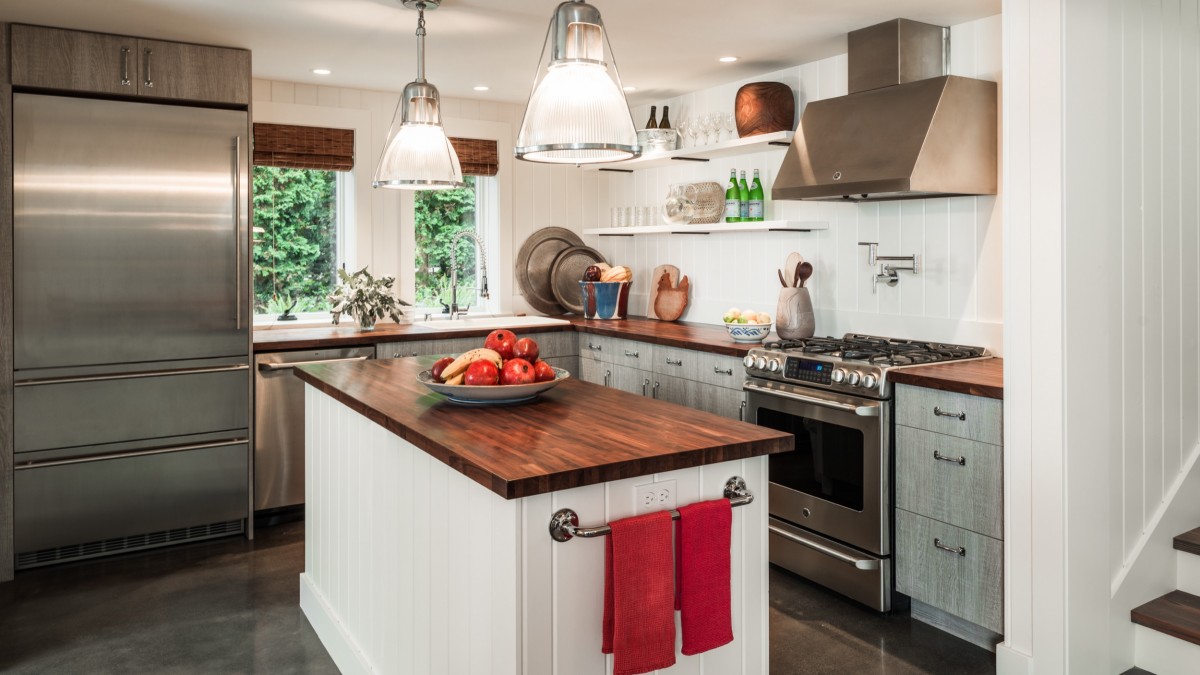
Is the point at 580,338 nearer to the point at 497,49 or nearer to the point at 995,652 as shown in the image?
the point at 497,49

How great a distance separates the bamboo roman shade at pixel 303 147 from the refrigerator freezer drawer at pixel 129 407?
1.37 meters

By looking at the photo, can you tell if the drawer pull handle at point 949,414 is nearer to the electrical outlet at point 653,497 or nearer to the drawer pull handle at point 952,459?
the drawer pull handle at point 952,459

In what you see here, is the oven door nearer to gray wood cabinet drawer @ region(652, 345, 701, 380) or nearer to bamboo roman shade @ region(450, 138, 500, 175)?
gray wood cabinet drawer @ region(652, 345, 701, 380)

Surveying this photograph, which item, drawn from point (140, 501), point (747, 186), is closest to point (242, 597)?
point (140, 501)

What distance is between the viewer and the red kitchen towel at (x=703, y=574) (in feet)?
6.45

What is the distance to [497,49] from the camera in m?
4.23

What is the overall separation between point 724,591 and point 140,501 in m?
3.14

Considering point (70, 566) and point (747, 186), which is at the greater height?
point (747, 186)

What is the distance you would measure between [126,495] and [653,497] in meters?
3.08

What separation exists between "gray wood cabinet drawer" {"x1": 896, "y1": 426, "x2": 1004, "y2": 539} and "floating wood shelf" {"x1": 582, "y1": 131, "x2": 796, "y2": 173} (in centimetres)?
178

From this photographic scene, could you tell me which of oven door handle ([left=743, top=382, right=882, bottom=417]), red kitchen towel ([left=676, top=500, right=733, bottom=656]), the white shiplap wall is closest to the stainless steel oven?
oven door handle ([left=743, top=382, right=882, bottom=417])

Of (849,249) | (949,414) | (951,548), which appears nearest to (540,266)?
(849,249)

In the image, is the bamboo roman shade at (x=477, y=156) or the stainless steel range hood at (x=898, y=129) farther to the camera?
the bamboo roman shade at (x=477, y=156)

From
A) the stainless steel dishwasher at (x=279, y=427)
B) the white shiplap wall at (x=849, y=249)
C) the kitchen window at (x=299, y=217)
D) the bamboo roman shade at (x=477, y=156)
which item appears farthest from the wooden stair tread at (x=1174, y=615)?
the kitchen window at (x=299, y=217)
